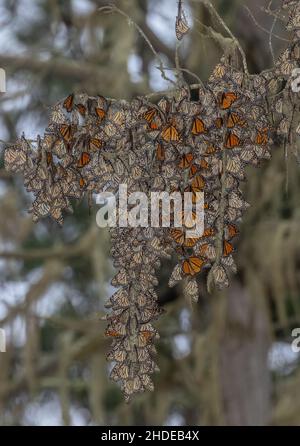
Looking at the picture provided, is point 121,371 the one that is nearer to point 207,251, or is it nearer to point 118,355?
point 118,355

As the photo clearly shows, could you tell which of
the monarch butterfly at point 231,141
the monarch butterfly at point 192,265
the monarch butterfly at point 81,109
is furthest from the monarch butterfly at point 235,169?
the monarch butterfly at point 81,109

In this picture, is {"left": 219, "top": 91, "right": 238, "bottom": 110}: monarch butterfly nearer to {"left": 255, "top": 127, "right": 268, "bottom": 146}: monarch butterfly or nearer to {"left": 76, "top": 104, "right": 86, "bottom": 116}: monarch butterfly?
{"left": 255, "top": 127, "right": 268, "bottom": 146}: monarch butterfly

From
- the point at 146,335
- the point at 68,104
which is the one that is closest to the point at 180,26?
the point at 68,104

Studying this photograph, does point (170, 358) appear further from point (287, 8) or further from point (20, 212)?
point (287, 8)

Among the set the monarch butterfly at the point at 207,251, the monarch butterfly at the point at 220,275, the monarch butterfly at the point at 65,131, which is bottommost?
the monarch butterfly at the point at 220,275

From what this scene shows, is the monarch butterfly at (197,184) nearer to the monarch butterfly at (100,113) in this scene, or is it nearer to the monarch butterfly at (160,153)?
the monarch butterfly at (160,153)

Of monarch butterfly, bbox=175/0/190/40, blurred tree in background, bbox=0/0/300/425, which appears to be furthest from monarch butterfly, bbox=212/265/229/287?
blurred tree in background, bbox=0/0/300/425
